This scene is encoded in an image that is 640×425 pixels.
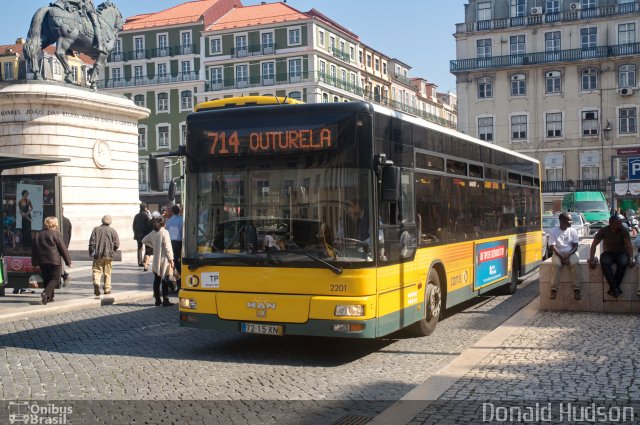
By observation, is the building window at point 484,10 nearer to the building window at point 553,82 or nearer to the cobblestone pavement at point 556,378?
the building window at point 553,82

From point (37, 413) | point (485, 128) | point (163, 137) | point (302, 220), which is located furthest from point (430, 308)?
point (163, 137)

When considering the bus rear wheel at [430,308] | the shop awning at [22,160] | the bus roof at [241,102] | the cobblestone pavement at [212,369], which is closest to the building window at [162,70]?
the shop awning at [22,160]

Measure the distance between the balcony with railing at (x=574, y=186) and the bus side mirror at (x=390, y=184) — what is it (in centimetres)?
6334

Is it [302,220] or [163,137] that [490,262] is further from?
[163,137]

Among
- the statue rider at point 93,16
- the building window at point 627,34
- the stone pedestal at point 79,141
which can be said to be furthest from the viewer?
the building window at point 627,34

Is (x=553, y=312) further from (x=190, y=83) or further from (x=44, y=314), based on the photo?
(x=190, y=83)

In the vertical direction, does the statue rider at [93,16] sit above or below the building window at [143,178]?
above

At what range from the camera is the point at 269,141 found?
8.88m

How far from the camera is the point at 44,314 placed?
13.4 meters

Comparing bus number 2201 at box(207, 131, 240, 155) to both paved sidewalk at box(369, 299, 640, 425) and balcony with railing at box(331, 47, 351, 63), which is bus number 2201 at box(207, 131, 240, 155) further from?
balcony with railing at box(331, 47, 351, 63)

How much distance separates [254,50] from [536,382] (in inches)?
2887

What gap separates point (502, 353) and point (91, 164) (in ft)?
70.8

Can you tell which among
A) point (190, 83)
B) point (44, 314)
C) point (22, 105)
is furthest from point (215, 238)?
point (190, 83)

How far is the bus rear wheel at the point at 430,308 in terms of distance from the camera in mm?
10326
